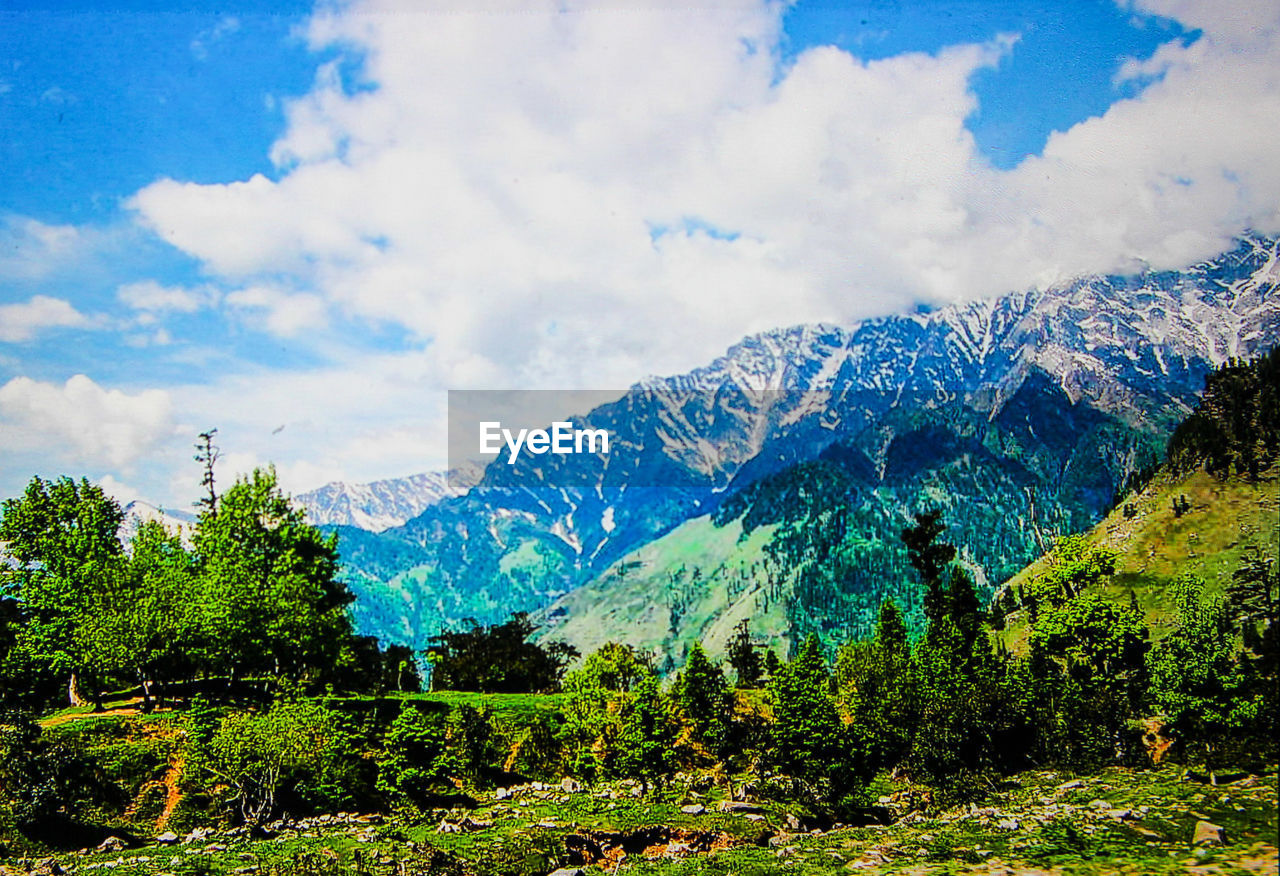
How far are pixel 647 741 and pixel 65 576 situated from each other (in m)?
36.7

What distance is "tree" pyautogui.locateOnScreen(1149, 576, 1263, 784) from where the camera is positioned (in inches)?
1151

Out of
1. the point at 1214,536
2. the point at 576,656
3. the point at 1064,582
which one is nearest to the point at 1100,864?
the point at 1064,582

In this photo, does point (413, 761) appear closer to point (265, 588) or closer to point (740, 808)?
point (740, 808)

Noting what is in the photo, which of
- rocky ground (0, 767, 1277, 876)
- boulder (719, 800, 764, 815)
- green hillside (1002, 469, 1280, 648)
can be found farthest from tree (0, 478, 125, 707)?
green hillside (1002, 469, 1280, 648)

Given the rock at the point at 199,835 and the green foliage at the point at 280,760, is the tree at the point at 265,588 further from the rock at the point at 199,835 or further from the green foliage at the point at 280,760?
the rock at the point at 199,835

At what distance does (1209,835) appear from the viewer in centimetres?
1554

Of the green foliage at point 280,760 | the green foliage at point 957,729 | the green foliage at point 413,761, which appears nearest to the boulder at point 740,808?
the green foliage at point 957,729

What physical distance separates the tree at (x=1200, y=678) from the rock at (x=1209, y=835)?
12649 millimetres

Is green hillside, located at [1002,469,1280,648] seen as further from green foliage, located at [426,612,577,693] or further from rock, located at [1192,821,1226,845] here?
rock, located at [1192,821,1226,845]

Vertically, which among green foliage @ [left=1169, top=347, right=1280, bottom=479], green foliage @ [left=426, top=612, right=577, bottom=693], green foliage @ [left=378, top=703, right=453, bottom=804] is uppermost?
green foliage @ [left=1169, top=347, right=1280, bottom=479]

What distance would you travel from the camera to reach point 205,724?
1610 inches

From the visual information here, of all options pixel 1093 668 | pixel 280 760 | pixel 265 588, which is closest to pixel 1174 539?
pixel 1093 668

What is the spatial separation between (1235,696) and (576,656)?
374ft

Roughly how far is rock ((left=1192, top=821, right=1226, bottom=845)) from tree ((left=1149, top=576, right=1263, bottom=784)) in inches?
498
